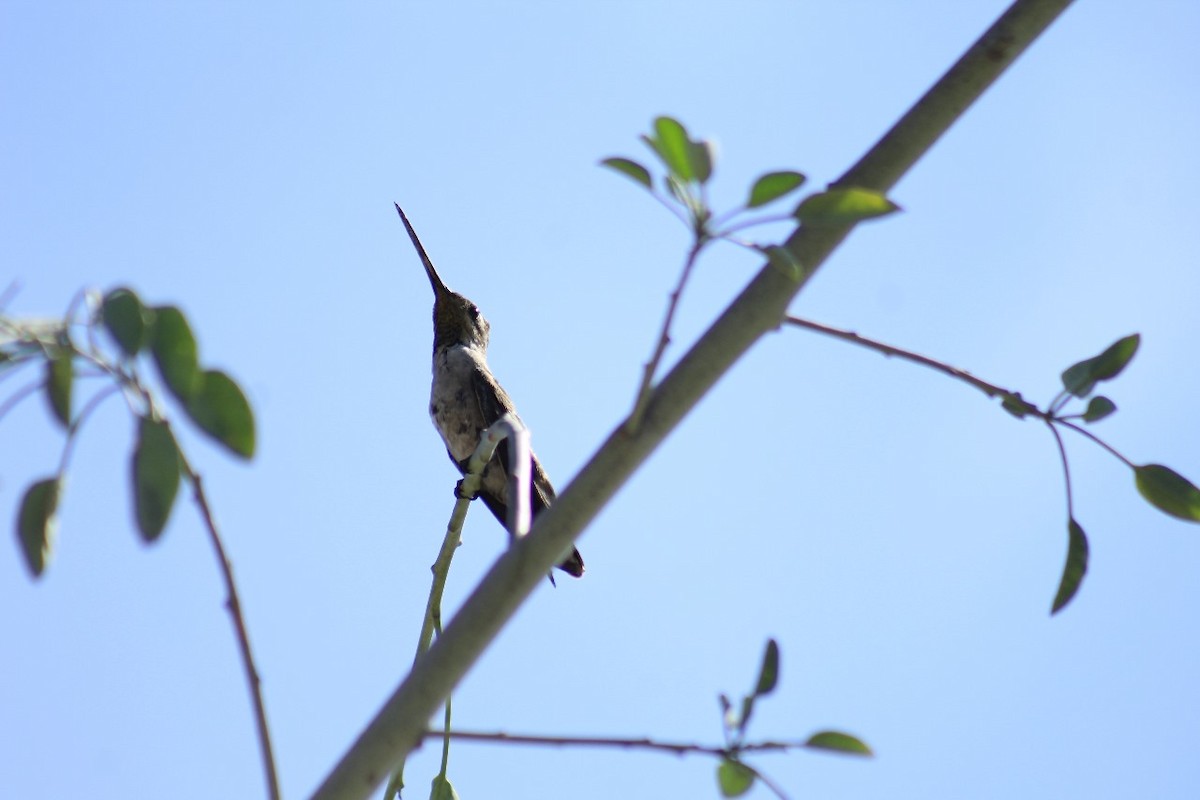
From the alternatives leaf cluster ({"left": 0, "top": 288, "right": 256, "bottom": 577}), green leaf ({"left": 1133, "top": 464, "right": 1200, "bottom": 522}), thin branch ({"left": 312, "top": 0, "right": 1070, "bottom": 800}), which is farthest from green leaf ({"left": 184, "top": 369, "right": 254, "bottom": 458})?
green leaf ({"left": 1133, "top": 464, "right": 1200, "bottom": 522})

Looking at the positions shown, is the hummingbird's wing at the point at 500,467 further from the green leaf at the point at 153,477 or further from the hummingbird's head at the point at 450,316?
the green leaf at the point at 153,477

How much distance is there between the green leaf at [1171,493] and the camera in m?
1.93

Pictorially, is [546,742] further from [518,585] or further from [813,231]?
[813,231]

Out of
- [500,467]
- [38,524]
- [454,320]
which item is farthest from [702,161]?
[454,320]

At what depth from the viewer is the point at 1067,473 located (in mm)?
1873

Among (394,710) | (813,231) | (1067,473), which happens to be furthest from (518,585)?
(1067,473)

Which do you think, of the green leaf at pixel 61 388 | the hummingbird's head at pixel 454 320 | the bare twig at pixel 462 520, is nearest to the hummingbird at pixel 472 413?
the hummingbird's head at pixel 454 320

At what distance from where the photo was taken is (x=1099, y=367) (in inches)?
75.4

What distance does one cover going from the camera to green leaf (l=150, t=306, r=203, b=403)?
1236mm

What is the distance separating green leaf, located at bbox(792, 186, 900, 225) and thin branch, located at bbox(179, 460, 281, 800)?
76 cm

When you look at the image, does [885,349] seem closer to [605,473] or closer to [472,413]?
[605,473]

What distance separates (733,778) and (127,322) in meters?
0.93

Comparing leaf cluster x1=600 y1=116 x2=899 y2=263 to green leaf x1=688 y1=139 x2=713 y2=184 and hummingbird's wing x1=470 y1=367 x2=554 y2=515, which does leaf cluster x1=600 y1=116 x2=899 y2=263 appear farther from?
hummingbird's wing x1=470 y1=367 x2=554 y2=515

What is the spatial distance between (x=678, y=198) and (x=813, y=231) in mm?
295
